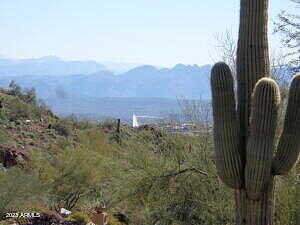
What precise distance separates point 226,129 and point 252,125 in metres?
0.35

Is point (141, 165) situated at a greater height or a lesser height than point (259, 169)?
lesser

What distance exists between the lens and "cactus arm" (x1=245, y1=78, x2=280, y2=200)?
21.9ft

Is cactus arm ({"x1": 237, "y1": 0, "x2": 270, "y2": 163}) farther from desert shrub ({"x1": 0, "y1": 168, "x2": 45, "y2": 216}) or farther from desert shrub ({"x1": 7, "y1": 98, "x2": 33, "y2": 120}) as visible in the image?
desert shrub ({"x1": 7, "y1": 98, "x2": 33, "y2": 120})

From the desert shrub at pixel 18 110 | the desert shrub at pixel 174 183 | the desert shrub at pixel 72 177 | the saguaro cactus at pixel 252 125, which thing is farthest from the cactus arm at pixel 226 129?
the desert shrub at pixel 18 110

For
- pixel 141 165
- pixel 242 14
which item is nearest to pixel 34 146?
pixel 141 165

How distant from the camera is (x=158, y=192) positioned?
12930mm

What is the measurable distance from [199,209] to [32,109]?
3573cm

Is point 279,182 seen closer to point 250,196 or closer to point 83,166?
point 250,196

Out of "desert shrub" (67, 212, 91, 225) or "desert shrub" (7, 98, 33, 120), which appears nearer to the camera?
"desert shrub" (67, 212, 91, 225)

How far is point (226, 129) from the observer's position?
7055 millimetres

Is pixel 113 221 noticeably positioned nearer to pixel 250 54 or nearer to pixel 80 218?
pixel 80 218

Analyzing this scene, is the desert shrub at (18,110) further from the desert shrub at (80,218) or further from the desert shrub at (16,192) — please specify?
the desert shrub at (80,218)

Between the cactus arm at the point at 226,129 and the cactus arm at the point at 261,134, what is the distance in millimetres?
200

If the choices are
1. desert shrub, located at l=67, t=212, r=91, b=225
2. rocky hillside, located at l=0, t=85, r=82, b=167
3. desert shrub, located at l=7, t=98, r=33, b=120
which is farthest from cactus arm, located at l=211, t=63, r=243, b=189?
desert shrub, located at l=7, t=98, r=33, b=120
